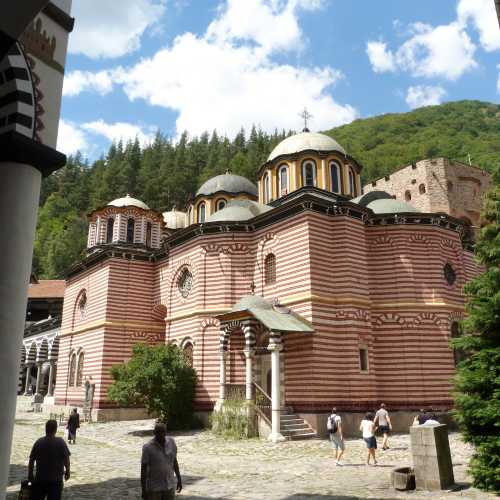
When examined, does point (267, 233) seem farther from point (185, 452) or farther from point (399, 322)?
point (185, 452)

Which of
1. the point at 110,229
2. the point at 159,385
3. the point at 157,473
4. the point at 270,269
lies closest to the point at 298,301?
the point at 270,269

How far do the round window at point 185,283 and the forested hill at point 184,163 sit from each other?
4218 cm

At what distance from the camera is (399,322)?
20.4 metres

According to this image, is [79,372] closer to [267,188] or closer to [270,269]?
[270,269]

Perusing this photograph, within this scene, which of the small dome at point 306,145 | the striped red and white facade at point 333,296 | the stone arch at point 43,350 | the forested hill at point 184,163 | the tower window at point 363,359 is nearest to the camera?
A: the striped red and white facade at point 333,296

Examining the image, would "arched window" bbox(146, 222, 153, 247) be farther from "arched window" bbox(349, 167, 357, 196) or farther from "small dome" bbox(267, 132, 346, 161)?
"arched window" bbox(349, 167, 357, 196)

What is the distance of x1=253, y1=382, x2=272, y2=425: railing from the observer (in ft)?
57.9

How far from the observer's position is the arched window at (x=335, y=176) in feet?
80.8

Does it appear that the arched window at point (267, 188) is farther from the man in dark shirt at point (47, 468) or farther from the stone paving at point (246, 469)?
the man in dark shirt at point (47, 468)

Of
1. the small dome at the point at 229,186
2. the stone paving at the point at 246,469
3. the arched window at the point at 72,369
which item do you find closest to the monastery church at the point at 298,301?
the arched window at the point at 72,369

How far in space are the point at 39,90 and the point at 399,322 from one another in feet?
58.0

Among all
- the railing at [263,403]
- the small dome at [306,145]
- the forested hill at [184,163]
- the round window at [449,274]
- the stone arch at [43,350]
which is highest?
the forested hill at [184,163]

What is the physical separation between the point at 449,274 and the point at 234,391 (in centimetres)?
1085

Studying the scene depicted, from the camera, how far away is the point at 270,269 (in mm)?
21484
